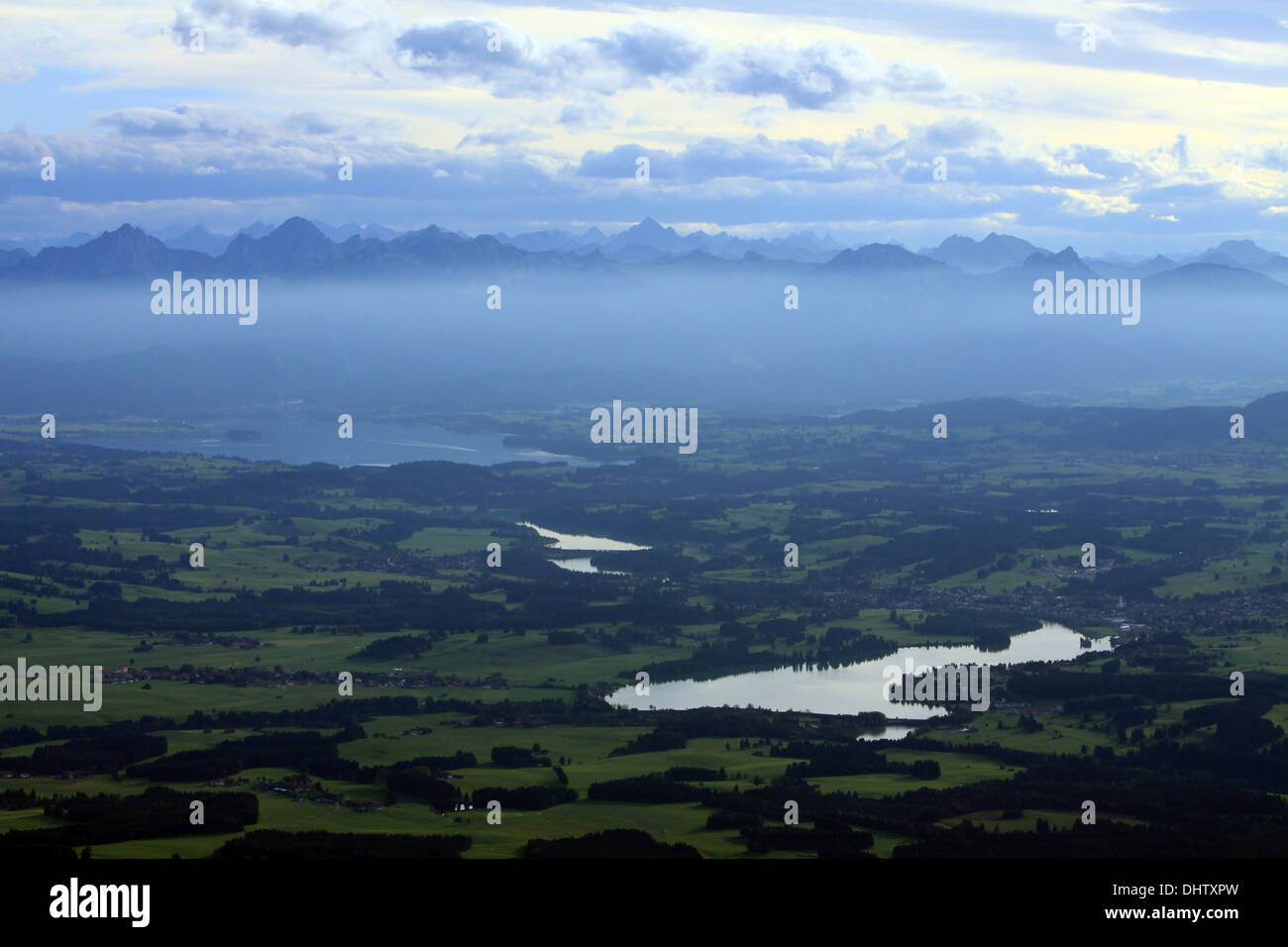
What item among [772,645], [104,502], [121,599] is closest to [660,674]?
[772,645]

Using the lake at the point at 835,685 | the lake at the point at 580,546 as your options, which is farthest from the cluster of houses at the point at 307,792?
the lake at the point at 580,546

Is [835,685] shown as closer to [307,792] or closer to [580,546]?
[307,792]

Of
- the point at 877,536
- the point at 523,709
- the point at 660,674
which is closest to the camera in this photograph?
the point at 523,709

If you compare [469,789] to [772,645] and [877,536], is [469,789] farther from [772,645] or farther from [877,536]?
[877,536]

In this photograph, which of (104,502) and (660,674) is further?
(104,502)

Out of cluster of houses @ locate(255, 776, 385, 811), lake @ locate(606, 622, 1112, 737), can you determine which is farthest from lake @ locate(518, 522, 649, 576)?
cluster of houses @ locate(255, 776, 385, 811)

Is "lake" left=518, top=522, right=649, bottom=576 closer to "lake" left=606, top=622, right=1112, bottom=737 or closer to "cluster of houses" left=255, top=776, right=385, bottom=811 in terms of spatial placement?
"lake" left=606, top=622, right=1112, bottom=737

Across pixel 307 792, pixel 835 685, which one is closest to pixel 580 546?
pixel 835 685

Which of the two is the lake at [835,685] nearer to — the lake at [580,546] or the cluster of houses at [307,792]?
the cluster of houses at [307,792]
